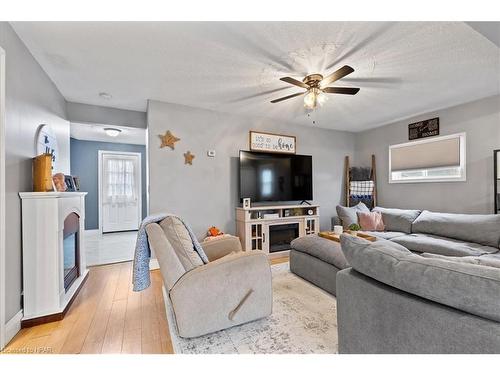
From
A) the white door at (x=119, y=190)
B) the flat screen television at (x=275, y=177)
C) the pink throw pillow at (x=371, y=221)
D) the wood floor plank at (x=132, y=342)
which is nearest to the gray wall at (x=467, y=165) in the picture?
the pink throw pillow at (x=371, y=221)

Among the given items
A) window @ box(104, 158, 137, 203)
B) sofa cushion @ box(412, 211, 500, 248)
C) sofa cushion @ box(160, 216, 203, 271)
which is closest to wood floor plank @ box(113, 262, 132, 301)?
sofa cushion @ box(160, 216, 203, 271)

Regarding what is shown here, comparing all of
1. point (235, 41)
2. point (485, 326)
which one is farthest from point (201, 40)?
point (485, 326)

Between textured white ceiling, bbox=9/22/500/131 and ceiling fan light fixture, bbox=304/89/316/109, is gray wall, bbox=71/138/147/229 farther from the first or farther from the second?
ceiling fan light fixture, bbox=304/89/316/109

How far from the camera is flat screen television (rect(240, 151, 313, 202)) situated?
3.85 m

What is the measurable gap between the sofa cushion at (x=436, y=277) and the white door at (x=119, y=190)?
6.13m

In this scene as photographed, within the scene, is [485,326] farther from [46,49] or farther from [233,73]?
[46,49]

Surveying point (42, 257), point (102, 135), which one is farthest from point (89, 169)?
point (42, 257)

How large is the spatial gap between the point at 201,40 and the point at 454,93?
3392 mm

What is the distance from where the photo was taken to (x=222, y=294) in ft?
5.54

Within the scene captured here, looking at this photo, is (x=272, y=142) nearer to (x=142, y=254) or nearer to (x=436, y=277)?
(x=142, y=254)

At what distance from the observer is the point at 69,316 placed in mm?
2041

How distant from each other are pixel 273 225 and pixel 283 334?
216cm

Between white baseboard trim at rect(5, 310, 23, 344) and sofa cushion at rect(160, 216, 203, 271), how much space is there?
1.32 meters

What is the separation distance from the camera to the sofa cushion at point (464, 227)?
270 cm
